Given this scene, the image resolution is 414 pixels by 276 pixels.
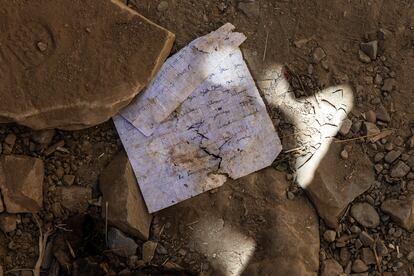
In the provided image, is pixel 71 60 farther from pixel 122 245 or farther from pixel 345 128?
pixel 345 128

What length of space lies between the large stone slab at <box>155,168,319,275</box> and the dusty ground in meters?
0.03

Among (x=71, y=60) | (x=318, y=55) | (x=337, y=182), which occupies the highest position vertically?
(x=71, y=60)

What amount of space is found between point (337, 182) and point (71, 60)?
109cm

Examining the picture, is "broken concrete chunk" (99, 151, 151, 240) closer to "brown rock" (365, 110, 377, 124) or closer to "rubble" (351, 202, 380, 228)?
"rubble" (351, 202, 380, 228)

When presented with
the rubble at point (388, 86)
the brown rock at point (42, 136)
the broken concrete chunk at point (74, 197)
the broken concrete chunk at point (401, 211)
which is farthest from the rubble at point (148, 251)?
the rubble at point (388, 86)

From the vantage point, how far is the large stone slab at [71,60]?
2.23 meters

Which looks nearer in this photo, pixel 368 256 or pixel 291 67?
pixel 368 256

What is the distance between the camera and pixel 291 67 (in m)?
2.41

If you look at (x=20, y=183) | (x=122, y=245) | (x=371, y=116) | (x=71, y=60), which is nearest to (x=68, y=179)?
(x=20, y=183)

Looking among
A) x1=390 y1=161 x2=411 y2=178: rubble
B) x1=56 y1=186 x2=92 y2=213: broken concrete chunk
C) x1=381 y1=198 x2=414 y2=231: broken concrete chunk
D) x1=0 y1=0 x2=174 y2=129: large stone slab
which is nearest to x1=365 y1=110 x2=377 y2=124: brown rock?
x1=390 y1=161 x2=411 y2=178: rubble

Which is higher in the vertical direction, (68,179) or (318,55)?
(318,55)

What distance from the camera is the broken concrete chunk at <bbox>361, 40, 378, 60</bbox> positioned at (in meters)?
2.40

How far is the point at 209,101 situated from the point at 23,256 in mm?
919

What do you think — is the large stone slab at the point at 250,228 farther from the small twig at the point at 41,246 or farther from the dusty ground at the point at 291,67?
the small twig at the point at 41,246
